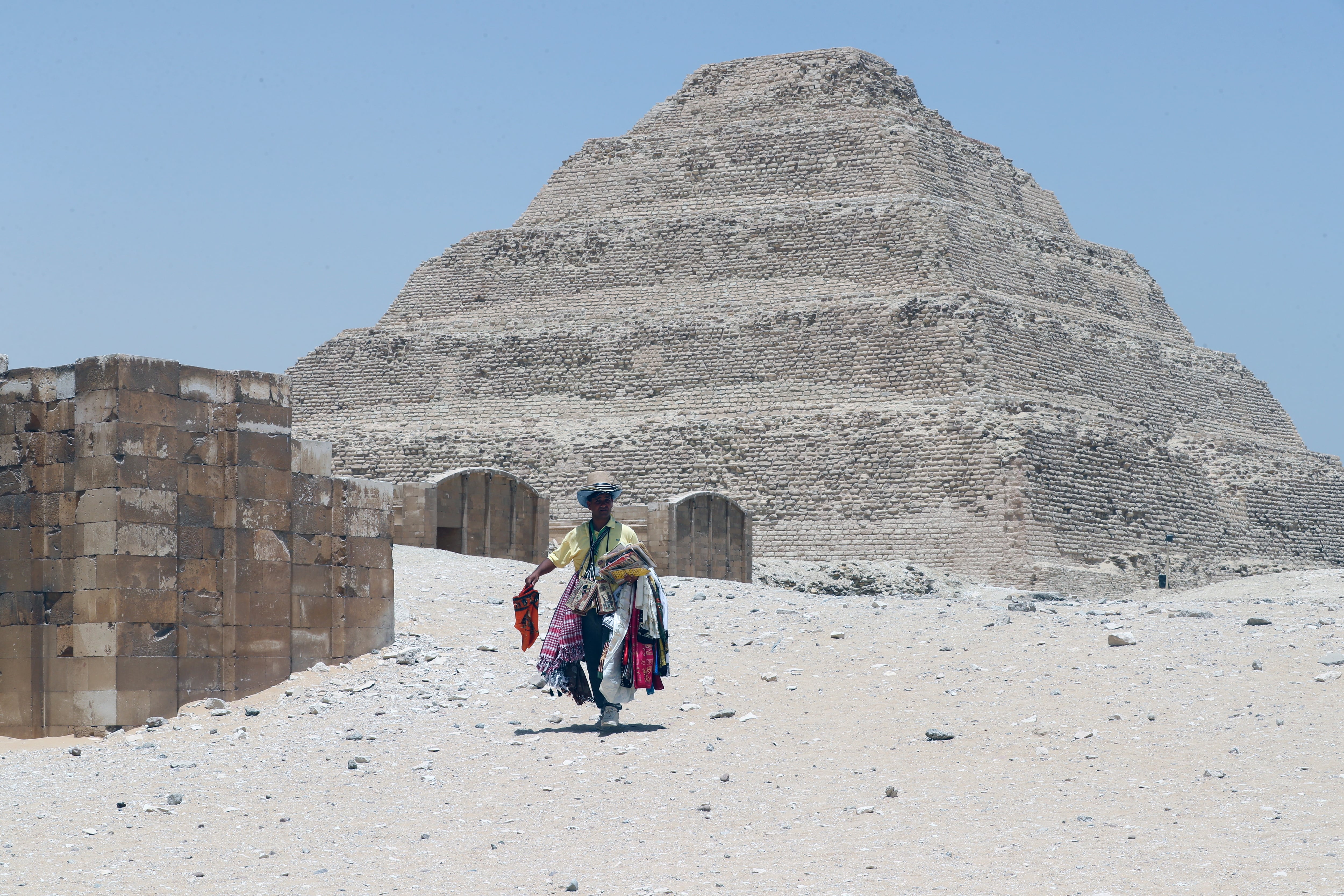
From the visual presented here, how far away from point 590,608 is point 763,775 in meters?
1.64

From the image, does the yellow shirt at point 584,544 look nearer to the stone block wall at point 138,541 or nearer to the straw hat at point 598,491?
the straw hat at point 598,491

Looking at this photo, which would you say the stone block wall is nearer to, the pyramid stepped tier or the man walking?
the man walking

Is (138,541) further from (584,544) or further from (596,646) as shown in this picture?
(596,646)

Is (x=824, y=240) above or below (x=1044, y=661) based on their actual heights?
above

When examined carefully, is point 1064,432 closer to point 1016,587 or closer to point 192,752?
A: point 1016,587

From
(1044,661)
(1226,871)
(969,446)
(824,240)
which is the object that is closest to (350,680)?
(1044,661)

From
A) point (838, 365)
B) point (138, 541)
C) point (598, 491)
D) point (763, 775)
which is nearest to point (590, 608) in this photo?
point (598, 491)

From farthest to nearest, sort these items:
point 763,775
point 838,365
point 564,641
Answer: point 838,365 → point 564,641 → point 763,775

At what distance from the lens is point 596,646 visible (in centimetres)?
1054

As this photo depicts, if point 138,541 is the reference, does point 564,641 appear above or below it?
below

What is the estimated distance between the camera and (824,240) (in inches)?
1773

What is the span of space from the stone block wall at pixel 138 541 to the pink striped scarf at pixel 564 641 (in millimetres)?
2678

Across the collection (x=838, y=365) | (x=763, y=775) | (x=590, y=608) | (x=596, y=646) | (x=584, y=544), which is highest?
(x=838, y=365)

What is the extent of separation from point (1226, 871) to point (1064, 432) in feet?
108
